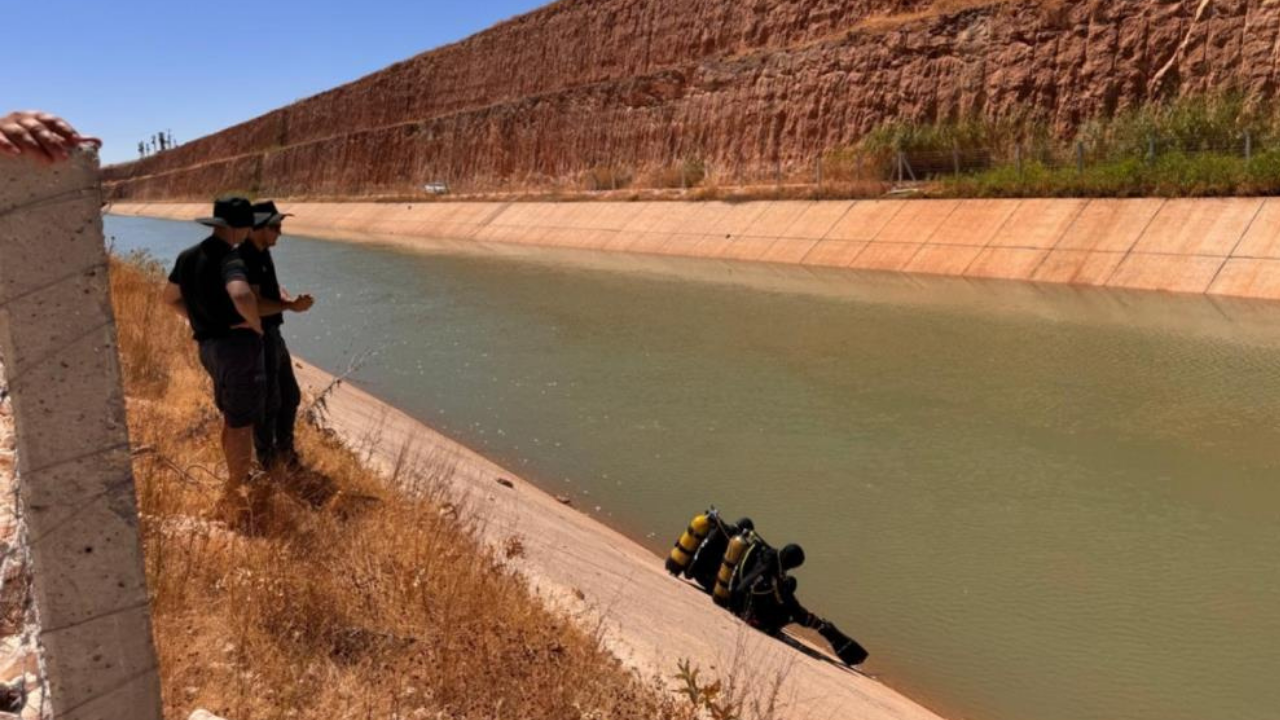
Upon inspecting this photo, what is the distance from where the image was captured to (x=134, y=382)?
880cm

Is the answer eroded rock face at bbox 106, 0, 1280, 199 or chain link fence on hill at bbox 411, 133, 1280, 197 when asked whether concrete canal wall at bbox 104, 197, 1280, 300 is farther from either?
eroded rock face at bbox 106, 0, 1280, 199

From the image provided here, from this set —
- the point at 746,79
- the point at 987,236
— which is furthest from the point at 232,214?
the point at 746,79

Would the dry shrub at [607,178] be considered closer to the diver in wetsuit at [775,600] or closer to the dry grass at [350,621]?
the diver in wetsuit at [775,600]

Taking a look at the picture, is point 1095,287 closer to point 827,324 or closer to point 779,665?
point 827,324

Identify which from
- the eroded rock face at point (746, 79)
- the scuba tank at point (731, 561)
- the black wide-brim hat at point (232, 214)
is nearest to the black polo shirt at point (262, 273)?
the black wide-brim hat at point (232, 214)

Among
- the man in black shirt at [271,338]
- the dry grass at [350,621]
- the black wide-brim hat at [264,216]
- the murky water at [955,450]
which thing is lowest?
the murky water at [955,450]

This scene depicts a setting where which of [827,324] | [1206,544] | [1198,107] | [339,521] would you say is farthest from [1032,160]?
[339,521]

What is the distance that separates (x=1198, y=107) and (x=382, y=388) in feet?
64.2

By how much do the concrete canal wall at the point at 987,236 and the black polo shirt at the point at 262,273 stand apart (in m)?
16.1

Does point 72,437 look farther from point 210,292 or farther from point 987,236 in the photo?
point 987,236

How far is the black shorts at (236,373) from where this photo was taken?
17.6 ft

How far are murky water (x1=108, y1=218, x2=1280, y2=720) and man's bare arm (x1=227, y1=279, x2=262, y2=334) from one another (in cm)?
399

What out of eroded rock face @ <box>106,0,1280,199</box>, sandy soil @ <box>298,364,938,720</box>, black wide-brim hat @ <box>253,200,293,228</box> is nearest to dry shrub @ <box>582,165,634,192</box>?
eroded rock face @ <box>106,0,1280,199</box>

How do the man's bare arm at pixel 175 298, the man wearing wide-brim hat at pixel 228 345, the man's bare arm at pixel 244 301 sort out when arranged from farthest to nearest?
the man's bare arm at pixel 175 298
the man wearing wide-brim hat at pixel 228 345
the man's bare arm at pixel 244 301
